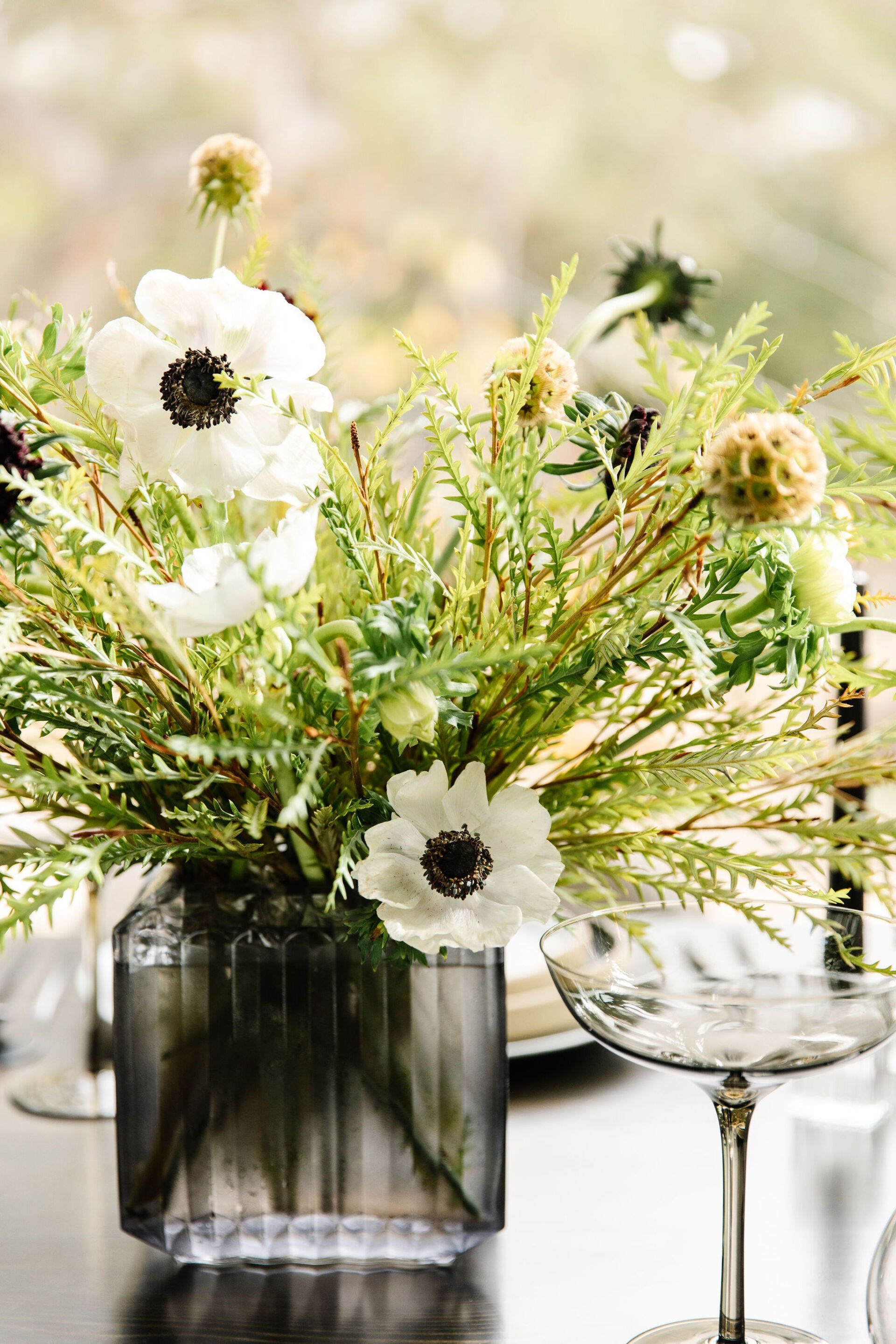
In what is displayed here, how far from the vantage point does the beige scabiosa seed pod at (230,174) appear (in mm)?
471

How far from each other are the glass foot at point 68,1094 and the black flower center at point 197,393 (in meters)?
0.37

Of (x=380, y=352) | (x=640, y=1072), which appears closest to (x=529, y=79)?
(x=380, y=352)

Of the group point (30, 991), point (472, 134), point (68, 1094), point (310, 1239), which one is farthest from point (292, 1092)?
point (472, 134)

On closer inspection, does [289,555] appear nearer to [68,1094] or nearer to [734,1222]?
[734,1222]

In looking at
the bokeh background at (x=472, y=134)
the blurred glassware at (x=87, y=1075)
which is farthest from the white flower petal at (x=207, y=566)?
the bokeh background at (x=472, y=134)

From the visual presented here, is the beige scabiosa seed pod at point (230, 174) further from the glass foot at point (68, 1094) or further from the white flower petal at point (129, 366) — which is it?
the glass foot at point (68, 1094)

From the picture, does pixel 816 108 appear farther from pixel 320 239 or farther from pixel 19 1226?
pixel 19 1226

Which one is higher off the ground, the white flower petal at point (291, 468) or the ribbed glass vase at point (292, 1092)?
the white flower petal at point (291, 468)

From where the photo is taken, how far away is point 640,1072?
0.63 meters

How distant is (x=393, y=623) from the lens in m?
0.31

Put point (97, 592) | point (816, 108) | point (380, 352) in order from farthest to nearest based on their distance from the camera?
point (816, 108) < point (380, 352) < point (97, 592)

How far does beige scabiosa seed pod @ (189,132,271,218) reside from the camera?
47cm

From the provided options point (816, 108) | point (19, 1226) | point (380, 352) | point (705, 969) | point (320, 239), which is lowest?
point (19, 1226)

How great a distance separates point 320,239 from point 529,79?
706mm
